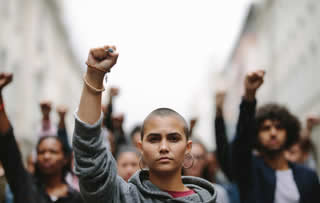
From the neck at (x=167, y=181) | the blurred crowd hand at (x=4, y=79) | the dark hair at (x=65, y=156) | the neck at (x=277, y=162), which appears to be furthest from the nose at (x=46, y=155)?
the neck at (x=277, y=162)

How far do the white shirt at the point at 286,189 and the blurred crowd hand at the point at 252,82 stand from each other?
30.4 inches

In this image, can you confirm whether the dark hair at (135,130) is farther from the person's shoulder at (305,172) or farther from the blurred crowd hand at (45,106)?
the person's shoulder at (305,172)

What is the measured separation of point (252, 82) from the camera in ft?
8.99

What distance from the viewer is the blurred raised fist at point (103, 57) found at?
1744 mm

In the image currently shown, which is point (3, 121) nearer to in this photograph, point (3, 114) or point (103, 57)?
point (3, 114)

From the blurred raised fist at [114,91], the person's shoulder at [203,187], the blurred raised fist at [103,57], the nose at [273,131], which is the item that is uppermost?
the blurred raised fist at [103,57]

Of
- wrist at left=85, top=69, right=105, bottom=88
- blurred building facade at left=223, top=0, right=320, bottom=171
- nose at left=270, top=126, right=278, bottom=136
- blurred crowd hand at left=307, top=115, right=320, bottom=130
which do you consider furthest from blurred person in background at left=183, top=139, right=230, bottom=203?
blurred building facade at left=223, top=0, right=320, bottom=171

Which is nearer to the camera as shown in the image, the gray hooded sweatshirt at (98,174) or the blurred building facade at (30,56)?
the gray hooded sweatshirt at (98,174)

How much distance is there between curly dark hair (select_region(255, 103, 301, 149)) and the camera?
3.51 metres

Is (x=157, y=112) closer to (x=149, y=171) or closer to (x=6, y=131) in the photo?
(x=149, y=171)

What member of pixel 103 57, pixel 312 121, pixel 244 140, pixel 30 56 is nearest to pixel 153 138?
pixel 103 57

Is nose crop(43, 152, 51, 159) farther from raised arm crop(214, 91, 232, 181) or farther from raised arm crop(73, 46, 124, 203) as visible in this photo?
raised arm crop(73, 46, 124, 203)

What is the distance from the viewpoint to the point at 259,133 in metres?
3.38

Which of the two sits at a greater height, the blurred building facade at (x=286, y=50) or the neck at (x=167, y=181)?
the neck at (x=167, y=181)
